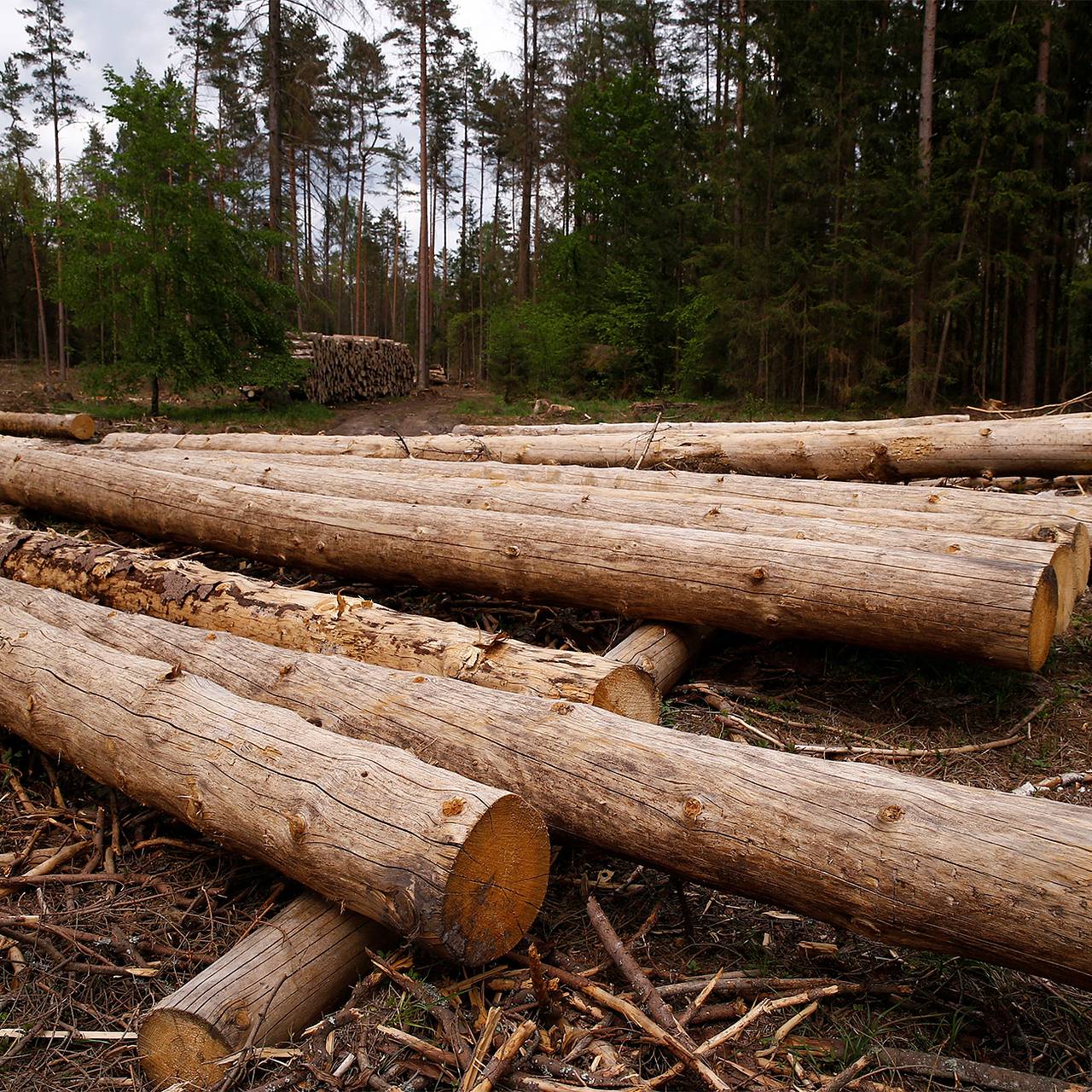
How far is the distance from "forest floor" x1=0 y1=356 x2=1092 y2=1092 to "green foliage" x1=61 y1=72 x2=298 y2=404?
495 inches

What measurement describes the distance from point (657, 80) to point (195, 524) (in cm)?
2655

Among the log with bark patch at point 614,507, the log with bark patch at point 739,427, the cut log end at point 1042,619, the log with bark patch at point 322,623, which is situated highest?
the log with bark patch at point 739,427

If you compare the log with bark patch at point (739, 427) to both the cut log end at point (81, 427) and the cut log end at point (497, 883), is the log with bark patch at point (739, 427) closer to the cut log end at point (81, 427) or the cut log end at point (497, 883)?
the cut log end at point (497, 883)

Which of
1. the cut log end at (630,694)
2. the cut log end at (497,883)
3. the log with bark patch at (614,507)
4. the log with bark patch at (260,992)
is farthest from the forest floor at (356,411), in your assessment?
the log with bark patch at (260,992)

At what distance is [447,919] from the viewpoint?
7.20 ft

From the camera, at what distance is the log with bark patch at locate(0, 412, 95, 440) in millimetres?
12539

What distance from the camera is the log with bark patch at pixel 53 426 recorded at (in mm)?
12539

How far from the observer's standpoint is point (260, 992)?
2.20m

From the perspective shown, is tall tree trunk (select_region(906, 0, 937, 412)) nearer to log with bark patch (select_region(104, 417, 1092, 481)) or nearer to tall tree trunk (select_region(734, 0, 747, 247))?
tall tree trunk (select_region(734, 0, 747, 247))

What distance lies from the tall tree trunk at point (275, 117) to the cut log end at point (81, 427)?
6577 mm

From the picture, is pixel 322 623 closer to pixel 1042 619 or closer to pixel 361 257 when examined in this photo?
pixel 1042 619

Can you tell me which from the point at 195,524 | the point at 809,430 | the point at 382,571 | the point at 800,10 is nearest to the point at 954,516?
the point at 809,430

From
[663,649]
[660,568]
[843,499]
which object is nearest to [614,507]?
[660,568]

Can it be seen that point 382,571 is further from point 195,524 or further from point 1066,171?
point 1066,171
